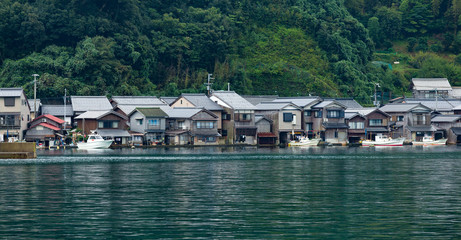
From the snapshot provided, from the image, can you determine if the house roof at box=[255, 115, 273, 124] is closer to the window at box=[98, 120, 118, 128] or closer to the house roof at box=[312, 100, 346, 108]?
the house roof at box=[312, 100, 346, 108]

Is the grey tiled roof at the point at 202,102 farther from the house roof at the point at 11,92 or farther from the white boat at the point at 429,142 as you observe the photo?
the white boat at the point at 429,142

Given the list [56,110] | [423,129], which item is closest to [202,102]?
[56,110]

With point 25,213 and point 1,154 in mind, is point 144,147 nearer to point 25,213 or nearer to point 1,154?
point 1,154

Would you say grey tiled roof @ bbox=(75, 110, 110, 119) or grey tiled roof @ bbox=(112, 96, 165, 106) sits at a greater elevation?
grey tiled roof @ bbox=(112, 96, 165, 106)

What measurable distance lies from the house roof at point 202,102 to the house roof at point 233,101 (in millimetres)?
1261

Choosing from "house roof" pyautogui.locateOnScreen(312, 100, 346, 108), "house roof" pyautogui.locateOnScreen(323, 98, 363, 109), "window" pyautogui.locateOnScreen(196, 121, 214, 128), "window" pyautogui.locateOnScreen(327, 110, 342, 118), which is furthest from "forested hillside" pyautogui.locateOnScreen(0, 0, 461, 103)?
"window" pyautogui.locateOnScreen(327, 110, 342, 118)

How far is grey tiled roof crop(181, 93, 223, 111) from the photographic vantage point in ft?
261

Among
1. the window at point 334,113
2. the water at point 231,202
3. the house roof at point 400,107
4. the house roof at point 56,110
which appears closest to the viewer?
the water at point 231,202

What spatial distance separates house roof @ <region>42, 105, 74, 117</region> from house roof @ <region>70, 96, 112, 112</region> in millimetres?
815

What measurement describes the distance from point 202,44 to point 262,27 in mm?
16368

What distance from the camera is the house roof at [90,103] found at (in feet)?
257

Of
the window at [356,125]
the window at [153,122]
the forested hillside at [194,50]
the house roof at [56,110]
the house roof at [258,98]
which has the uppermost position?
the forested hillside at [194,50]

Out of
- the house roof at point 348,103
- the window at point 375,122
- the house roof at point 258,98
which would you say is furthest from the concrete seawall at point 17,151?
the house roof at point 348,103

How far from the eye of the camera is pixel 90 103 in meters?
79.8
